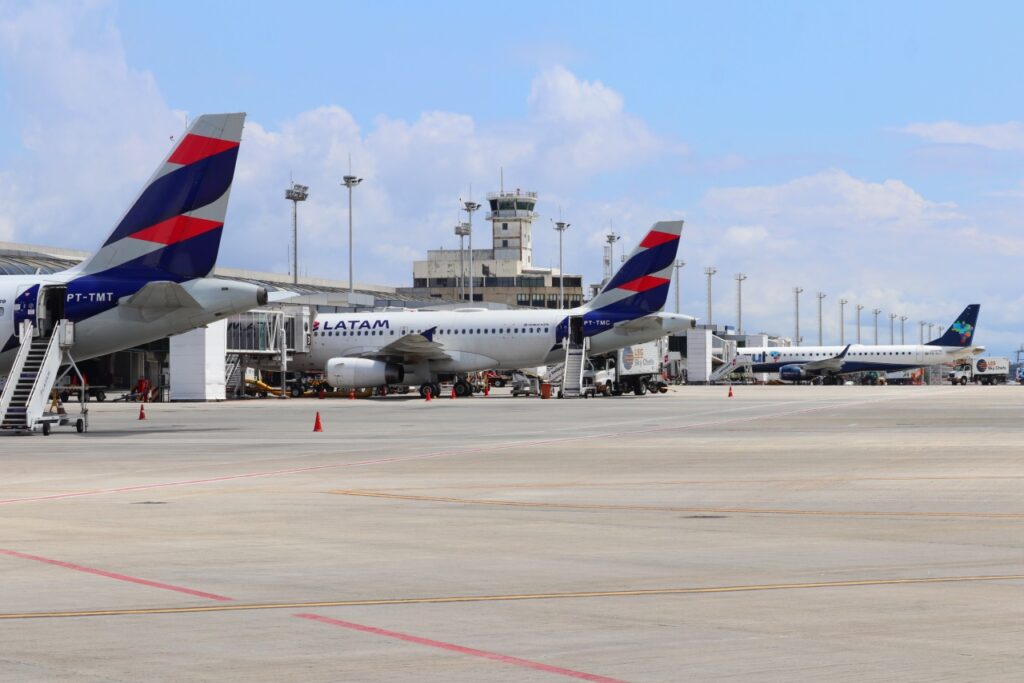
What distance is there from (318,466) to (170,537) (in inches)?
374

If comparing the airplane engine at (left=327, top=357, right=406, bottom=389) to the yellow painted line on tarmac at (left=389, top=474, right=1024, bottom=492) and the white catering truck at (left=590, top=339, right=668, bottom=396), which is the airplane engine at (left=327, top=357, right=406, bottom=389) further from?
the yellow painted line on tarmac at (left=389, top=474, right=1024, bottom=492)

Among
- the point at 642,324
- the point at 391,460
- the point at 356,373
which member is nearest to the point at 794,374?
the point at 642,324

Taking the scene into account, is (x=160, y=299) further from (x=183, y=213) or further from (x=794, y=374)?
(x=794, y=374)

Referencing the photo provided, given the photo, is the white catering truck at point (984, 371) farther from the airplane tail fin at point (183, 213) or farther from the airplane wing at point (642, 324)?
the airplane tail fin at point (183, 213)

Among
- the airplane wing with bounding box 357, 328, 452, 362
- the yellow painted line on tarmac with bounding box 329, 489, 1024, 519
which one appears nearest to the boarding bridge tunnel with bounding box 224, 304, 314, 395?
the airplane wing with bounding box 357, 328, 452, 362

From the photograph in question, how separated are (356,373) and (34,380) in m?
28.9

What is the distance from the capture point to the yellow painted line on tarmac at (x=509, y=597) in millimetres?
8625

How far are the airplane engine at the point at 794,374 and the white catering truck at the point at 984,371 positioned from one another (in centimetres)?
2236

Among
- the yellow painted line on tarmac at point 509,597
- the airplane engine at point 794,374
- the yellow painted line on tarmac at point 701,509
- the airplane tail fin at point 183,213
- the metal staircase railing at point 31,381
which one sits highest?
the airplane tail fin at point 183,213

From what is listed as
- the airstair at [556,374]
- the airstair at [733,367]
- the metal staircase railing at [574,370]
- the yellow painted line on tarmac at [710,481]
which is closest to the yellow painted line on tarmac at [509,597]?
the yellow painted line on tarmac at [710,481]

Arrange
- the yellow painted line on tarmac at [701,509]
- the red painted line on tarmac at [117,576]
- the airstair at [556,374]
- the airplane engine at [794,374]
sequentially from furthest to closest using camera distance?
the airplane engine at [794,374], the airstair at [556,374], the yellow painted line on tarmac at [701,509], the red painted line on tarmac at [117,576]

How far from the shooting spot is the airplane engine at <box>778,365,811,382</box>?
415ft

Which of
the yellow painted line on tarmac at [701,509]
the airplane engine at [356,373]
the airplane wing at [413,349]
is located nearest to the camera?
the yellow painted line on tarmac at [701,509]

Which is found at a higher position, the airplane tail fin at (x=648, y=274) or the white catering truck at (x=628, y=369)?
the airplane tail fin at (x=648, y=274)
